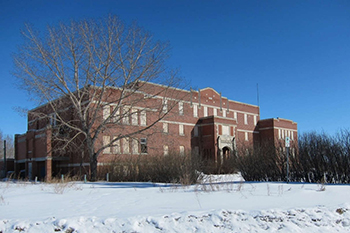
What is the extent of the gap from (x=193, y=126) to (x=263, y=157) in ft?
96.9

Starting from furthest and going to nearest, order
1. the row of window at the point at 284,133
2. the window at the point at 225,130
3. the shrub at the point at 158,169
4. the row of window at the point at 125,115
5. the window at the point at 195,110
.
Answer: the row of window at the point at 284,133 < the window at the point at 195,110 < the window at the point at 225,130 < the row of window at the point at 125,115 < the shrub at the point at 158,169

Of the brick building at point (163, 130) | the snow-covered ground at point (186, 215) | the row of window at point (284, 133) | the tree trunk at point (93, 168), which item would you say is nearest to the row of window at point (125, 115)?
the brick building at point (163, 130)

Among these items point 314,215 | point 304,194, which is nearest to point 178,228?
point 314,215

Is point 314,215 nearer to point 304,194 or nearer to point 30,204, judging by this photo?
point 304,194

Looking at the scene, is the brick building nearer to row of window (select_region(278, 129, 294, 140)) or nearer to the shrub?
row of window (select_region(278, 129, 294, 140))

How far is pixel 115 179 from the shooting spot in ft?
92.8

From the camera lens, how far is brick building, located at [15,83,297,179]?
1240 inches

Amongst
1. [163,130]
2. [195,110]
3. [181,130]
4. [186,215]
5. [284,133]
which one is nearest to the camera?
[186,215]

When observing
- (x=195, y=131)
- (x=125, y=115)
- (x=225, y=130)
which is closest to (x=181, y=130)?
(x=195, y=131)

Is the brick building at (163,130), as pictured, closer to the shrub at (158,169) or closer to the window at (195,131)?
the window at (195,131)

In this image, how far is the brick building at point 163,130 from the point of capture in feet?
103

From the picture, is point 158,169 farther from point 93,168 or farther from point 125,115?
point 125,115

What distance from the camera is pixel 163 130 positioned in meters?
32.8

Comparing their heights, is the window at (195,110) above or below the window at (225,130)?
above
